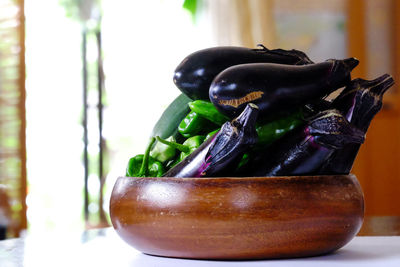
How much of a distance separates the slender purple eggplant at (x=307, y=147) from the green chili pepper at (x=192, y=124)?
0.09 m

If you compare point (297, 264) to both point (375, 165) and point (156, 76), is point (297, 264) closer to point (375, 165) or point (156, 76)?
point (156, 76)

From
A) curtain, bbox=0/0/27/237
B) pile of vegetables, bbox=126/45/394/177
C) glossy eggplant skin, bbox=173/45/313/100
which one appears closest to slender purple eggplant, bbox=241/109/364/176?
pile of vegetables, bbox=126/45/394/177

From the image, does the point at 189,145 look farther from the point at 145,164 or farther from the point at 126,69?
the point at 126,69

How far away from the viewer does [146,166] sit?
2.10 ft

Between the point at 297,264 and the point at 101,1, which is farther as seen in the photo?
the point at 101,1

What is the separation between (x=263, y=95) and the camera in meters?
0.55

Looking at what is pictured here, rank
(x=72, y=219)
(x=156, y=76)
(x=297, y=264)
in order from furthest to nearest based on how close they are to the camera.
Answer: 1. (x=72, y=219)
2. (x=156, y=76)
3. (x=297, y=264)

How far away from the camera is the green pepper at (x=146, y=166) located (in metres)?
0.64

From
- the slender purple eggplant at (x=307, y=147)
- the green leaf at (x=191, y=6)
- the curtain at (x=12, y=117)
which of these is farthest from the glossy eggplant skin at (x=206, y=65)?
the green leaf at (x=191, y=6)

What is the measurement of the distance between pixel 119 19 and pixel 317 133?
2.84 m

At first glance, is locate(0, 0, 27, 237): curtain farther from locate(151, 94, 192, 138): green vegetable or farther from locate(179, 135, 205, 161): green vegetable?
locate(179, 135, 205, 161): green vegetable

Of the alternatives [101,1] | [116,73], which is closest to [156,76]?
[116,73]

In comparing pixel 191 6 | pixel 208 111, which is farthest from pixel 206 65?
pixel 191 6

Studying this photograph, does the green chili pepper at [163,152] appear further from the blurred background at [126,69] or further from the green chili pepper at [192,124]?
the blurred background at [126,69]
